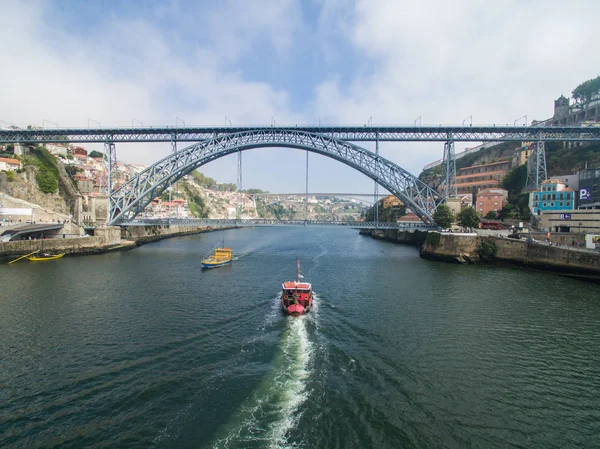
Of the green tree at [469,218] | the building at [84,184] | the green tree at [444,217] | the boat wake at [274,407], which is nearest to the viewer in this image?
the boat wake at [274,407]

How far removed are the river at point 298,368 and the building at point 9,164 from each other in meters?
28.6

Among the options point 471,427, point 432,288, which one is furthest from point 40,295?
point 432,288

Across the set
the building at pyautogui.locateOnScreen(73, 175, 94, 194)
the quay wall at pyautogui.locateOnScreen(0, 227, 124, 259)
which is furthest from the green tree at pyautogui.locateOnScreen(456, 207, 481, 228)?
the building at pyautogui.locateOnScreen(73, 175, 94, 194)

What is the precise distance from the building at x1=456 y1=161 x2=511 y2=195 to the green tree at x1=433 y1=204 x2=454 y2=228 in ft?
68.7

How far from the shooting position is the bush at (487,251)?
27062mm

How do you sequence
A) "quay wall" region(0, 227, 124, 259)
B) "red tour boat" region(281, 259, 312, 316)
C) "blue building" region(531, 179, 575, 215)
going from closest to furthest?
"red tour boat" region(281, 259, 312, 316)
"quay wall" region(0, 227, 124, 259)
"blue building" region(531, 179, 575, 215)

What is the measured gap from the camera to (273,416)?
Answer: 7223 millimetres

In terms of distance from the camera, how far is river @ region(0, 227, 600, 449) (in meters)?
6.77

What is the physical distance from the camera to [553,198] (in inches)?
1208

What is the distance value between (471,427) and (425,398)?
1133 millimetres

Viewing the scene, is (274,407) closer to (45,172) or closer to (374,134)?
(374,134)

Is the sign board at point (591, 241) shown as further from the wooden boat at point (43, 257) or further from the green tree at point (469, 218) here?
the wooden boat at point (43, 257)

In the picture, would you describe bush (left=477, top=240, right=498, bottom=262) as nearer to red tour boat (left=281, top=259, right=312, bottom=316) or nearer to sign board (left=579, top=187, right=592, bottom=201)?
sign board (left=579, top=187, right=592, bottom=201)

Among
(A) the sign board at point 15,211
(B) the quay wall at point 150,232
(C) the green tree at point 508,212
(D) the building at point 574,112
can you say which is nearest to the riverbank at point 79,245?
(B) the quay wall at point 150,232
